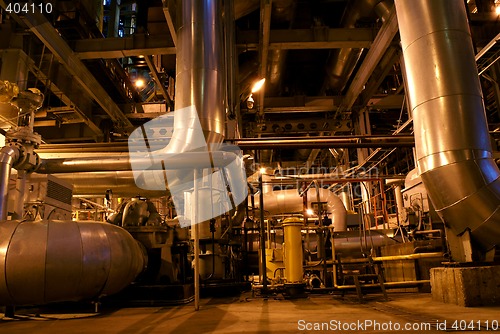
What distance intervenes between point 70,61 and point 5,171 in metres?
3.47

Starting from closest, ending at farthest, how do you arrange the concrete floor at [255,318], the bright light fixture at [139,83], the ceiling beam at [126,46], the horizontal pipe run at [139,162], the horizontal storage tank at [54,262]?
the concrete floor at [255,318], the horizontal storage tank at [54,262], the horizontal pipe run at [139,162], the ceiling beam at [126,46], the bright light fixture at [139,83]

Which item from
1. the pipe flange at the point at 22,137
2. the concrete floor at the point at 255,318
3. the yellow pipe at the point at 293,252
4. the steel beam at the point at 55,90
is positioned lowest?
the concrete floor at the point at 255,318

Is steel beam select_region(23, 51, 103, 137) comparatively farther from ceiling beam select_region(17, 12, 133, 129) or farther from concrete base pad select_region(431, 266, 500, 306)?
concrete base pad select_region(431, 266, 500, 306)

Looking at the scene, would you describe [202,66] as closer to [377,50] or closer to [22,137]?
[22,137]

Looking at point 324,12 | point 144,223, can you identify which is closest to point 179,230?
point 144,223

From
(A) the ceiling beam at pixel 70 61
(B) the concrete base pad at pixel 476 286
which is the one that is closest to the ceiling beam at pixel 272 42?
(A) the ceiling beam at pixel 70 61

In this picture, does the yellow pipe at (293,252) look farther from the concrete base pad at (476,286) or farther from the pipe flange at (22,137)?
the pipe flange at (22,137)

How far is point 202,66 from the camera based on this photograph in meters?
4.79

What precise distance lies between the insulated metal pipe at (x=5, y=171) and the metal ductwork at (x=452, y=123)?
4.23 meters

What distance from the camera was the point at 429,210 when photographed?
194 inches

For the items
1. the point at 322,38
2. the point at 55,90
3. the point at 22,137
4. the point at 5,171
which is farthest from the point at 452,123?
the point at 55,90

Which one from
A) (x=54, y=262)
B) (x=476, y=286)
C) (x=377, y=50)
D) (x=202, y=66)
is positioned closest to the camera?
(x=54, y=262)

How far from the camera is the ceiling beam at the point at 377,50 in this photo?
227 inches

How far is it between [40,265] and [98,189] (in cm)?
335
